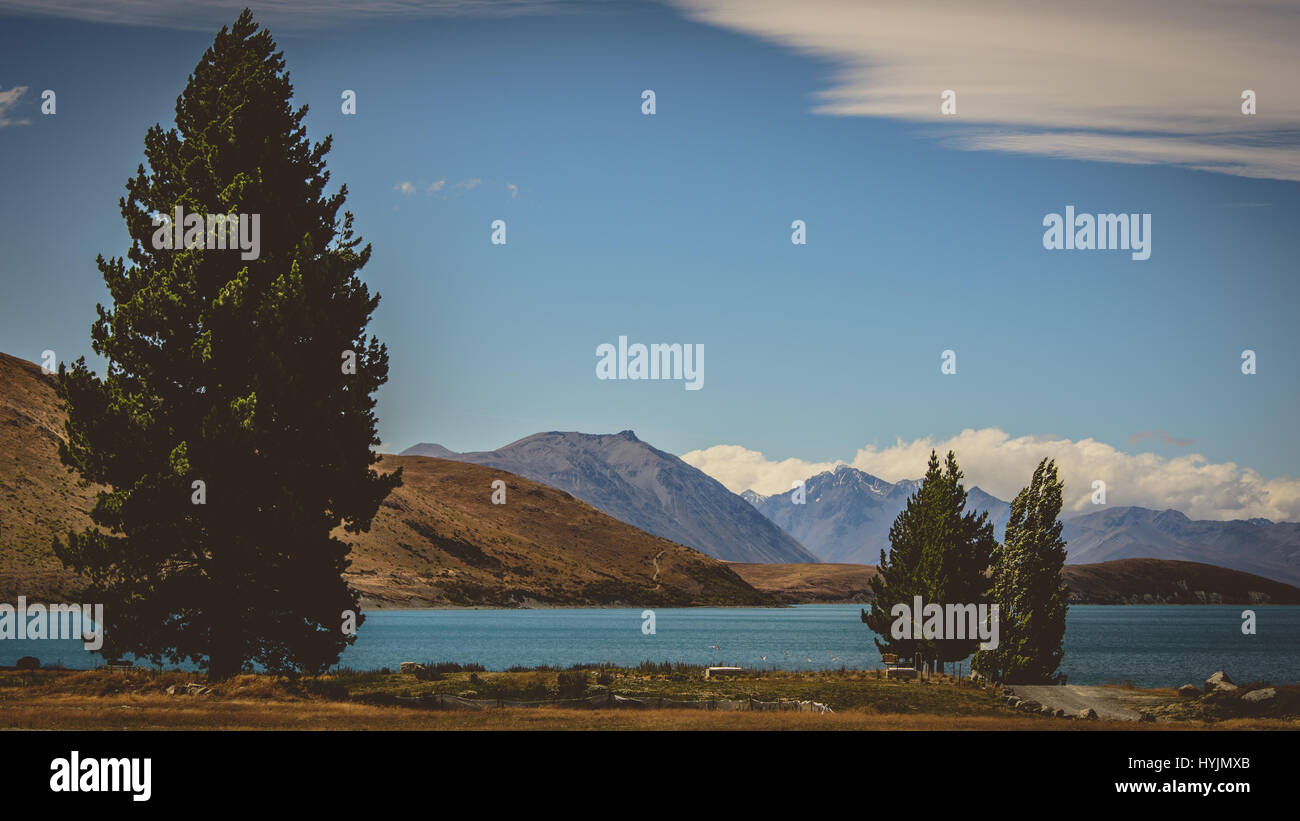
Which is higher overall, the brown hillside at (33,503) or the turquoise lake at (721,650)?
the brown hillside at (33,503)

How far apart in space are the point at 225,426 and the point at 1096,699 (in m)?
38.5

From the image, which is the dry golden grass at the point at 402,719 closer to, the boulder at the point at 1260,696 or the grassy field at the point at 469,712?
the grassy field at the point at 469,712

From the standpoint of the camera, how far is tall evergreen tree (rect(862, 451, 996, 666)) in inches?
2398

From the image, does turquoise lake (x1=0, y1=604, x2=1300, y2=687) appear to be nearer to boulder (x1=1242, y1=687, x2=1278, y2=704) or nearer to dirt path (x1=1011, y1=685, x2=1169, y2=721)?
dirt path (x1=1011, y1=685, x2=1169, y2=721)

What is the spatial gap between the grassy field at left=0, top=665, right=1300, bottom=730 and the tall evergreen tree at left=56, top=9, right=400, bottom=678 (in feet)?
9.04

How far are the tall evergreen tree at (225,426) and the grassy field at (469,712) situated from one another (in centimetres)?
276

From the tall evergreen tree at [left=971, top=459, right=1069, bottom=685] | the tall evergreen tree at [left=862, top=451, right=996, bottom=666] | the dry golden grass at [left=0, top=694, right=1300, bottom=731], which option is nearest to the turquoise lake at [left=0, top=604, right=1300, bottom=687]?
the tall evergreen tree at [left=862, top=451, right=996, bottom=666]

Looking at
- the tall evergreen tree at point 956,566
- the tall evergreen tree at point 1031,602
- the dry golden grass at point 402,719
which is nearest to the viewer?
the dry golden grass at point 402,719

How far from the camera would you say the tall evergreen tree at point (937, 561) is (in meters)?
60.9

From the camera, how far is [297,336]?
44.7m

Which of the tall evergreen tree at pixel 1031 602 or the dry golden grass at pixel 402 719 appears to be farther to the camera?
the tall evergreen tree at pixel 1031 602

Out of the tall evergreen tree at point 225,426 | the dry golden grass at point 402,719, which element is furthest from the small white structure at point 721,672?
the tall evergreen tree at point 225,426

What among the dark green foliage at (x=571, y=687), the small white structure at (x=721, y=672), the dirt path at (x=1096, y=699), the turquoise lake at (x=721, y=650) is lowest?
the turquoise lake at (x=721, y=650)
